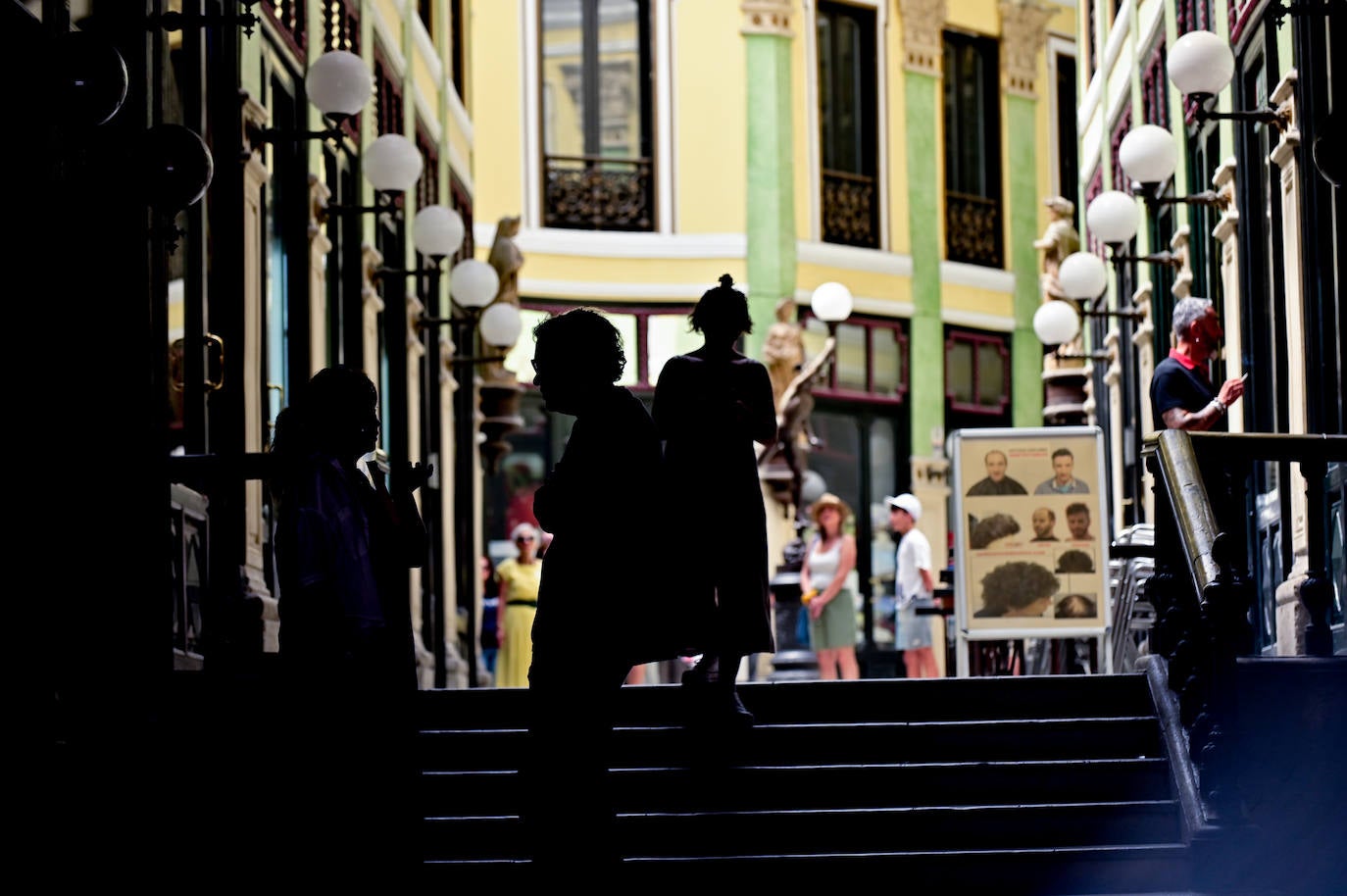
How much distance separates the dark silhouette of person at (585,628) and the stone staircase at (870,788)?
145 cm

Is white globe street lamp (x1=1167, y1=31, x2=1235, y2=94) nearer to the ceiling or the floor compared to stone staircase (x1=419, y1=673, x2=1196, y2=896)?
nearer to the ceiling

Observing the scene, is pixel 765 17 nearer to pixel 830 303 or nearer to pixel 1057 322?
pixel 830 303

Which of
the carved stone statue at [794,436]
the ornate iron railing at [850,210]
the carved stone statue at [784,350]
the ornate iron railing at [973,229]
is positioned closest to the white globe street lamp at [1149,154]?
the carved stone statue at [794,436]

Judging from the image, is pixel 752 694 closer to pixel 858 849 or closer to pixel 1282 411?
pixel 858 849

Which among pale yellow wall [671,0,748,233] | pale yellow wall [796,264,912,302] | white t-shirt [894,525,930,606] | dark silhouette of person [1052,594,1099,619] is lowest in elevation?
dark silhouette of person [1052,594,1099,619]

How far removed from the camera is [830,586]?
1764cm

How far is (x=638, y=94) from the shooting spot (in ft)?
99.8

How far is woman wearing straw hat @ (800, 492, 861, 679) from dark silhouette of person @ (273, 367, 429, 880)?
424 inches

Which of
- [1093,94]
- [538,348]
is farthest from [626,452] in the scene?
[1093,94]

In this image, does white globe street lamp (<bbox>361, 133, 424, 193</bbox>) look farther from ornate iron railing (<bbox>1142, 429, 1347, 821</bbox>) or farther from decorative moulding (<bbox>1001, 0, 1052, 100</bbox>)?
decorative moulding (<bbox>1001, 0, 1052, 100</bbox>)

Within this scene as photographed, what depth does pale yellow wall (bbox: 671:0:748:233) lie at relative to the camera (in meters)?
30.2

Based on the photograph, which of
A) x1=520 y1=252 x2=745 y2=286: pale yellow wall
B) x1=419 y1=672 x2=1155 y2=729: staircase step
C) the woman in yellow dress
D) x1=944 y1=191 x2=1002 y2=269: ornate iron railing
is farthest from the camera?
x1=944 y1=191 x2=1002 y2=269: ornate iron railing

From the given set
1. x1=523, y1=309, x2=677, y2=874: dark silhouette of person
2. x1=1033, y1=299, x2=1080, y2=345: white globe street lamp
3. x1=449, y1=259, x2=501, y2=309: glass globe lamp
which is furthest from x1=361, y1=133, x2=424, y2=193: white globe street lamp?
x1=523, y1=309, x2=677, y2=874: dark silhouette of person

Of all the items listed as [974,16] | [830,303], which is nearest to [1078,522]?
[830,303]
